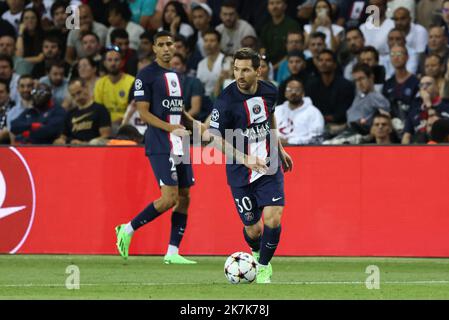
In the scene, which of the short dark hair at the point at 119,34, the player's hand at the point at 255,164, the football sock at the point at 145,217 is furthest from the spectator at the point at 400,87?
the player's hand at the point at 255,164

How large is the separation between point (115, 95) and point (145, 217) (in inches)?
183

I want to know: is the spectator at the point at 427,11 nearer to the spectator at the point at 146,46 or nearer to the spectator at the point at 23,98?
the spectator at the point at 146,46

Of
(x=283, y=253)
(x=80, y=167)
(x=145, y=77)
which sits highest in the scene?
(x=145, y=77)

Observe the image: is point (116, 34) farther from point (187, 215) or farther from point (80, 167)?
point (187, 215)

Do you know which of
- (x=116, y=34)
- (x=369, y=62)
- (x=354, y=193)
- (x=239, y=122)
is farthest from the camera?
(x=116, y=34)

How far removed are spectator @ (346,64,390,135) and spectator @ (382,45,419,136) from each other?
177 millimetres

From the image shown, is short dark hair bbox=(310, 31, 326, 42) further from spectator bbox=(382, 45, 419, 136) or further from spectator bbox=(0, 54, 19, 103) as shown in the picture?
spectator bbox=(0, 54, 19, 103)

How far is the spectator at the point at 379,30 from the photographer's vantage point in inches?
738

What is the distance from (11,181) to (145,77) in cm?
262

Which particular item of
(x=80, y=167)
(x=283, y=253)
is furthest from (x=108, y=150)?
(x=283, y=253)

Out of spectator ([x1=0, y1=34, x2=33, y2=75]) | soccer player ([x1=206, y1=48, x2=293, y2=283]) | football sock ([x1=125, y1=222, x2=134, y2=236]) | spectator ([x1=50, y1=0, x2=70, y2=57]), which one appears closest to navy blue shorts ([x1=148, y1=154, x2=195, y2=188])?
football sock ([x1=125, y1=222, x2=134, y2=236])

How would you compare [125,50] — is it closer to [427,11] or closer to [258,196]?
[427,11]

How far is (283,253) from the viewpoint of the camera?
15.4 m

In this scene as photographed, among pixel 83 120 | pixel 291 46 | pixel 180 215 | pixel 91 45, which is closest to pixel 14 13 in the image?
pixel 91 45
